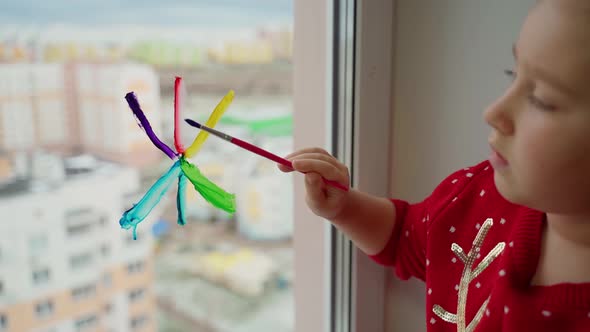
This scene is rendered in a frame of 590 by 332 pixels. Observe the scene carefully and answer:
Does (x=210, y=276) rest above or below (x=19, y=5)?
below

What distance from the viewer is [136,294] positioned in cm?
74

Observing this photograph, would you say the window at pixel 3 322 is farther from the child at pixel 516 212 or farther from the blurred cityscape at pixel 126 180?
the child at pixel 516 212

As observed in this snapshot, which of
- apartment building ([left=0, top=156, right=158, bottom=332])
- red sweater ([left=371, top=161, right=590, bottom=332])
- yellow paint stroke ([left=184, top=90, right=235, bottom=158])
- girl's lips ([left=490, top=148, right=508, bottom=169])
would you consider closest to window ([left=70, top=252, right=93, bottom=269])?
apartment building ([left=0, top=156, right=158, bottom=332])

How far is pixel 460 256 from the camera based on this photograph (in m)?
0.63

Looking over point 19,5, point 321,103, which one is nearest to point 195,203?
point 321,103

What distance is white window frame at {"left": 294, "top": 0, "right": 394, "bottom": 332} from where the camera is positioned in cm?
73

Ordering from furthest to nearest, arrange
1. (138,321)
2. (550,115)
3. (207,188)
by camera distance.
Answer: (138,321) → (207,188) → (550,115)

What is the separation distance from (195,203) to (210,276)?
5.5 inches

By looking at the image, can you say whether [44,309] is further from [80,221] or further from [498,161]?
[498,161]

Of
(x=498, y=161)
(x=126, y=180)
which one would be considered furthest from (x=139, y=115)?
(x=498, y=161)

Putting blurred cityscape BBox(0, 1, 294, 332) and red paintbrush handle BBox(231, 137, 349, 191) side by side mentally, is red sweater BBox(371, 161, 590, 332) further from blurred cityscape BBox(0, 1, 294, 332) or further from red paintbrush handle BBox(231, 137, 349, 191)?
blurred cityscape BBox(0, 1, 294, 332)

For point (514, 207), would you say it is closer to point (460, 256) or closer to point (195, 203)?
point (460, 256)

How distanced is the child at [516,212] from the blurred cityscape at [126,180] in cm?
19

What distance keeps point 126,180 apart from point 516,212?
1.46 feet
